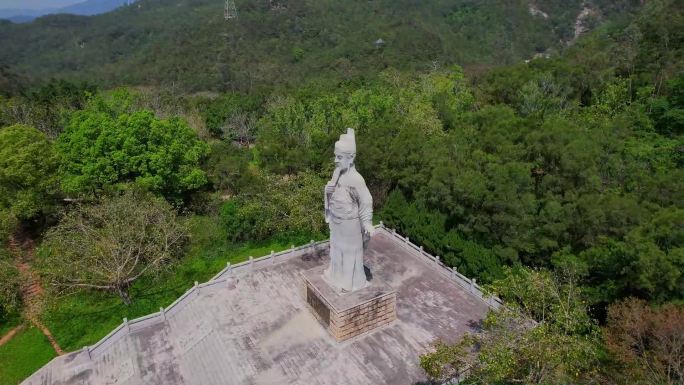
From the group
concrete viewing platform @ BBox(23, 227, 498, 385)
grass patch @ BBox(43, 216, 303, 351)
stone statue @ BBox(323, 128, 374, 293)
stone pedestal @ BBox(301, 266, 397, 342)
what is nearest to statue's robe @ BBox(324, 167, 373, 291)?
stone statue @ BBox(323, 128, 374, 293)

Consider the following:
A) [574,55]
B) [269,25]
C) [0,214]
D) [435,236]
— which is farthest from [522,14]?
[0,214]

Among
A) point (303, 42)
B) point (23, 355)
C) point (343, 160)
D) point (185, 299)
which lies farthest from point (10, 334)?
point (303, 42)

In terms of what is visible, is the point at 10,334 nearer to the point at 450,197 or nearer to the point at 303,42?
the point at 450,197

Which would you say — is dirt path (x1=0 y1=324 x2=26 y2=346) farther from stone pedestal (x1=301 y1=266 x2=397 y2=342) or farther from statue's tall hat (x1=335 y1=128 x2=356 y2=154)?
statue's tall hat (x1=335 y1=128 x2=356 y2=154)

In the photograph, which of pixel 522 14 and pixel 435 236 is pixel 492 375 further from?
pixel 522 14

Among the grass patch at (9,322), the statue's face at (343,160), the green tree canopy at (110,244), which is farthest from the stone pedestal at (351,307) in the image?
the grass patch at (9,322)
